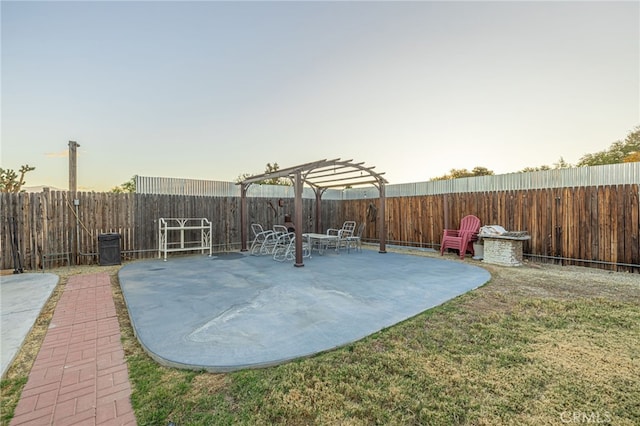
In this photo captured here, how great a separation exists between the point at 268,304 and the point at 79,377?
1871mm

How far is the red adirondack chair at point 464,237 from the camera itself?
7367 mm

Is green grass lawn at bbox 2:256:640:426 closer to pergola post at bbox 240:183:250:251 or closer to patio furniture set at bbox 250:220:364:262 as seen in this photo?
patio furniture set at bbox 250:220:364:262

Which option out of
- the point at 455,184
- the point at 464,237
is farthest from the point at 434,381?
the point at 455,184

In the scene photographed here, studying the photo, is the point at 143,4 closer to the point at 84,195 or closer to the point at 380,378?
the point at 84,195

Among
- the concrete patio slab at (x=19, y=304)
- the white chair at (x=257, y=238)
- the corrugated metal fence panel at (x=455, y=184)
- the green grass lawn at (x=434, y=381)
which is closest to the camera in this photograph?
the green grass lawn at (x=434, y=381)

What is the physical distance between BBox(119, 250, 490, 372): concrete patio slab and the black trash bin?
28.6 inches

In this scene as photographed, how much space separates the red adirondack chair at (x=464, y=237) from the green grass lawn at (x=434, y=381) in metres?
4.47

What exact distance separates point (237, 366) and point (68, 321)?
7.86 feet

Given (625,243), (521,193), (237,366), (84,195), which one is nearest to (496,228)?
(521,193)

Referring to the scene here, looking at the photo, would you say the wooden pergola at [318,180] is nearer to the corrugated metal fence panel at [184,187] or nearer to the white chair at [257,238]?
the white chair at [257,238]

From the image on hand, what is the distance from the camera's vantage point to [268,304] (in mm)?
3473

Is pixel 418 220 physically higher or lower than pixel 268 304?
higher

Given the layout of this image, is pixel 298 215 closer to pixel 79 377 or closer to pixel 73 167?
pixel 79 377

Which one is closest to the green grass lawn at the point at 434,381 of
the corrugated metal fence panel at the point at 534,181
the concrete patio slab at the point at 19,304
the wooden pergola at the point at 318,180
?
the concrete patio slab at the point at 19,304
